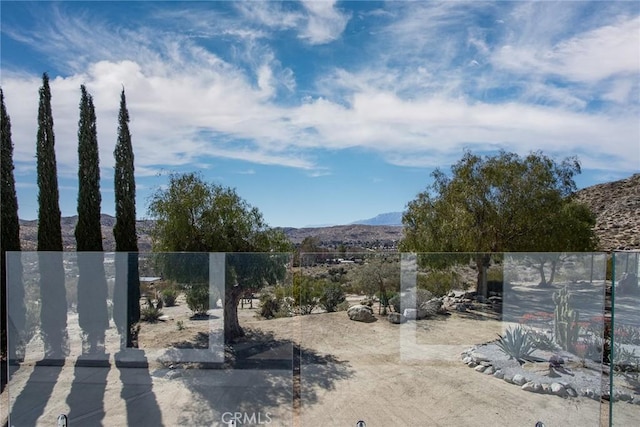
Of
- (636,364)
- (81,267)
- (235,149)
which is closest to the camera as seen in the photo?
(636,364)

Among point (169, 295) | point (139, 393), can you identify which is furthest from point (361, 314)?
point (139, 393)

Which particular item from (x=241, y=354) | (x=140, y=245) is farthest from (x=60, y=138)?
(x=241, y=354)

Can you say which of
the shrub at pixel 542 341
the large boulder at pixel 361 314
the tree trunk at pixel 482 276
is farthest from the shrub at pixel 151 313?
the shrub at pixel 542 341

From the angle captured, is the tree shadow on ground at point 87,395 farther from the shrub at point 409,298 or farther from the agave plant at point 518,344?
the agave plant at point 518,344

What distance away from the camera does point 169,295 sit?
205 inches

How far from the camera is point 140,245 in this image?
8.11 meters

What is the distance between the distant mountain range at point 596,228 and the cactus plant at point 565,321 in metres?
4.38

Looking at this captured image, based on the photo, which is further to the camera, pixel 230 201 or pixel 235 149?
pixel 235 149

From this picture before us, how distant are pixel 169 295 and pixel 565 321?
4715mm

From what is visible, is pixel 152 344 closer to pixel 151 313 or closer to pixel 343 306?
pixel 151 313

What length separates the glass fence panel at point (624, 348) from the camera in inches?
171

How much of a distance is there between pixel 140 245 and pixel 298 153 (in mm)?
8524

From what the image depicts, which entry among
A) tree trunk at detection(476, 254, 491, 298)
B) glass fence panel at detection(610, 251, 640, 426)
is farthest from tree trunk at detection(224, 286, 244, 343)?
glass fence panel at detection(610, 251, 640, 426)

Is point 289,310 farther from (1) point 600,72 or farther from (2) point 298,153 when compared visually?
(2) point 298,153
